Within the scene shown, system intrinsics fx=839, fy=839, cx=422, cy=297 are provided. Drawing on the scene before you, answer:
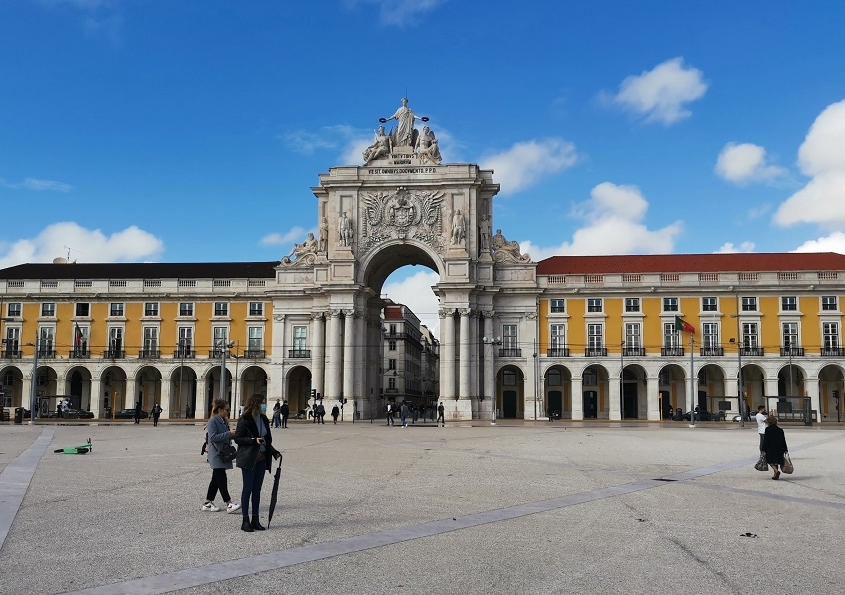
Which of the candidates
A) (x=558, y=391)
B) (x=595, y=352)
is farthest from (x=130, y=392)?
(x=595, y=352)

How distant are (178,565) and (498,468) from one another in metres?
13.8

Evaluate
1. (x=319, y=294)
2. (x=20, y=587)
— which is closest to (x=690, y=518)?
(x=20, y=587)

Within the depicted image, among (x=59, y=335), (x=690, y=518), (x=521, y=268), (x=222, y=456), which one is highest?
(x=521, y=268)

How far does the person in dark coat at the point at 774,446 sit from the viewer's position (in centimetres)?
2042

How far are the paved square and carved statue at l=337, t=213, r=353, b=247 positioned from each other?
1920 inches

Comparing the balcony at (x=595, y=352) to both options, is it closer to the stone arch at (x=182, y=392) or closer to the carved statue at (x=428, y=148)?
the carved statue at (x=428, y=148)

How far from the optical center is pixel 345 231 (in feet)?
237

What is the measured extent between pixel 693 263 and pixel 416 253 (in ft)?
82.5

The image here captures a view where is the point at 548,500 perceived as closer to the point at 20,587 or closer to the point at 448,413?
the point at 20,587

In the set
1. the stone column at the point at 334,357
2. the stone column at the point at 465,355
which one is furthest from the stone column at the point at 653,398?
the stone column at the point at 334,357

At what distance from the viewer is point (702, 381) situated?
72.9 m

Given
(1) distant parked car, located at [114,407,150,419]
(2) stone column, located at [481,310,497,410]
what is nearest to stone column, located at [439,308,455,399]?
(2) stone column, located at [481,310,497,410]

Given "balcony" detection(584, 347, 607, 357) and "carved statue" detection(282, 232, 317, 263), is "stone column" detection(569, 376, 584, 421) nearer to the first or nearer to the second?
"balcony" detection(584, 347, 607, 357)

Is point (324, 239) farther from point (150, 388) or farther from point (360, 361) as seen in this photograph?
point (150, 388)
